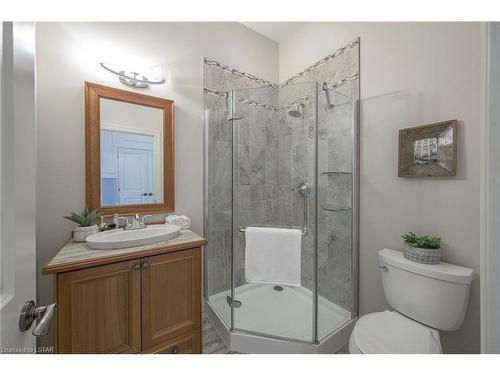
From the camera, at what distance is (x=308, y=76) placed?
6.63ft

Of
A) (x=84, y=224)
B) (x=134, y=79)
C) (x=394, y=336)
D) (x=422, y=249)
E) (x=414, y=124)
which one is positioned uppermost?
(x=134, y=79)

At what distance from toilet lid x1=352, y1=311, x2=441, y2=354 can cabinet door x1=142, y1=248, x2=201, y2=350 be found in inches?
37.0

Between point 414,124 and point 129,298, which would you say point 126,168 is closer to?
point 129,298

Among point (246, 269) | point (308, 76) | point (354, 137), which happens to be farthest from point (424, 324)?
point (308, 76)

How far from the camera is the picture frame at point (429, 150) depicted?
1148 mm

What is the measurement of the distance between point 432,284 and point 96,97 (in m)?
2.34

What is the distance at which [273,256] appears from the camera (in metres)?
1.48

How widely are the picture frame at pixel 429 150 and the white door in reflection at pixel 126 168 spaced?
1.81 meters

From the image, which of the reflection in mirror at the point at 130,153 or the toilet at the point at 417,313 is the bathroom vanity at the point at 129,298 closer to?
the reflection in mirror at the point at 130,153

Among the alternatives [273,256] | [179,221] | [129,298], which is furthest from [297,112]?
[129,298]

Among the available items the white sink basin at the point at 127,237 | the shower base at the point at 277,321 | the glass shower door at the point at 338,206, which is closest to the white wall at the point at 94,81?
the white sink basin at the point at 127,237

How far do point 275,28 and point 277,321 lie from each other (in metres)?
2.71

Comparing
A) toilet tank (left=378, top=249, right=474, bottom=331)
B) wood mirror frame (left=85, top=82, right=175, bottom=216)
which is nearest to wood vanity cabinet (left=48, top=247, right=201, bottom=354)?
wood mirror frame (left=85, top=82, right=175, bottom=216)

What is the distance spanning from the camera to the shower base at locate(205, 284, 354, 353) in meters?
1.41
